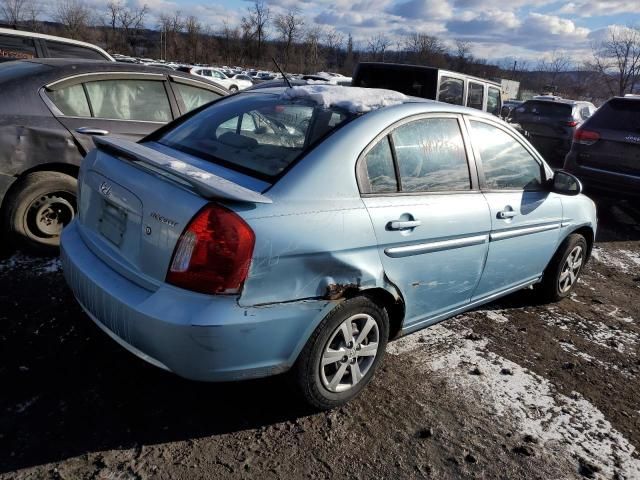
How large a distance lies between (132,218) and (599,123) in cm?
697

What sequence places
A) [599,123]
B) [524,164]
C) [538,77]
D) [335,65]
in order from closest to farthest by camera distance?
[524,164], [599,123], [538,77], [335,65]

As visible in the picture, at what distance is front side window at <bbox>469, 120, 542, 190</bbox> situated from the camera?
11.1ft

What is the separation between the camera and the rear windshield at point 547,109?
1184cm

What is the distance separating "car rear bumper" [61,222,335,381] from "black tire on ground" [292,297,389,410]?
74 millimetres

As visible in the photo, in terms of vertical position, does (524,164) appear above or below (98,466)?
above

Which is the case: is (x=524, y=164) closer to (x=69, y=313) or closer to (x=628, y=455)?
(x=628, y=455)

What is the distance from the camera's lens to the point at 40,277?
12.6ft

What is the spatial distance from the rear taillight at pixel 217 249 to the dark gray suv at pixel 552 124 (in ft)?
35.5

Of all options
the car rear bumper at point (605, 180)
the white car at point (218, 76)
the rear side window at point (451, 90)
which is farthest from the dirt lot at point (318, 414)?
the white car at point (218, 76)

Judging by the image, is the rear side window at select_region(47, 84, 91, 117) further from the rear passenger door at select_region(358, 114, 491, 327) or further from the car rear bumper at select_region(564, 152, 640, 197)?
the car rear bumper at select_region(564, 152, 640, 197)

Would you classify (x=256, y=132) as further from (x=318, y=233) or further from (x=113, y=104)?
(x=113, y=104)

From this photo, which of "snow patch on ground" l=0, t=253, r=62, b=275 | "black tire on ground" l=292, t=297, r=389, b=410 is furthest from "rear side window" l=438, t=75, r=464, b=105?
"black tire on ground" l=292, t=297, r=389, b=410

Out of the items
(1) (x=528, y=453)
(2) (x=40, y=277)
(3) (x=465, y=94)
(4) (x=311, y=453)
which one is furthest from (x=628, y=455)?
(3) (x=465, y=94)

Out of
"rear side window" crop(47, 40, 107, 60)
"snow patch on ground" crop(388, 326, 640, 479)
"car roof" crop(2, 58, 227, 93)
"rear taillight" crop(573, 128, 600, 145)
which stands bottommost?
"snow patch on ground" crop(388, 326, 640, 479)
